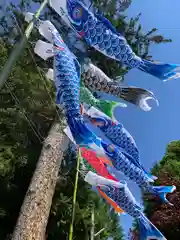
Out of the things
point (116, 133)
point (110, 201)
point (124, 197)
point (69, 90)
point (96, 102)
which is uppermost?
point (69, 90)

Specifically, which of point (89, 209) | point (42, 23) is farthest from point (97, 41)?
point (89, 209)

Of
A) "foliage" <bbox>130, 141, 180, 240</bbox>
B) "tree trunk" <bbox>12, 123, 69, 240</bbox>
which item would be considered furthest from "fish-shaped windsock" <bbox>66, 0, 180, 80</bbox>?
"foliage" <bbox>130, 141, 180, 240</bbox>

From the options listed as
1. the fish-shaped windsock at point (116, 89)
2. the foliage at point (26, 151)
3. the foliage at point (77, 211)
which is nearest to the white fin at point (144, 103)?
the fish-shaped windsock at point (116, 89)

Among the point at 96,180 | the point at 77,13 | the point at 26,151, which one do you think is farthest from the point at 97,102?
the point at 26,151

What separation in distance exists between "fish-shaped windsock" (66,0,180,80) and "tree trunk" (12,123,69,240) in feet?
Result: 7.23

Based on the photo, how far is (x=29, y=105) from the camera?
8.75 meters

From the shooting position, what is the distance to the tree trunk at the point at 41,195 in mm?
6145

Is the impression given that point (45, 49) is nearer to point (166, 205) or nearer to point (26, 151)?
point (26, 151)

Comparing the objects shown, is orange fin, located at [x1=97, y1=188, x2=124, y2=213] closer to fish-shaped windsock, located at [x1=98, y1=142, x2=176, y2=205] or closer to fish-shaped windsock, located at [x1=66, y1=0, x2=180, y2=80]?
fish-shaped windsock, located at [x1=98, y1=142, x2=176, y2=205]

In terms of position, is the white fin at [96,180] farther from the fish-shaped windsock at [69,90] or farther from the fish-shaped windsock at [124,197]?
the fish-shaped windsock at [69,90]

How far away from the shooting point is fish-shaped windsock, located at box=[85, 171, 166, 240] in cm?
595

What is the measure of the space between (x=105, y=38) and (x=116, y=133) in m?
2.02

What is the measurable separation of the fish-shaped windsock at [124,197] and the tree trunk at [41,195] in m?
1.24

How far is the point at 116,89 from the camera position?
245 inches
